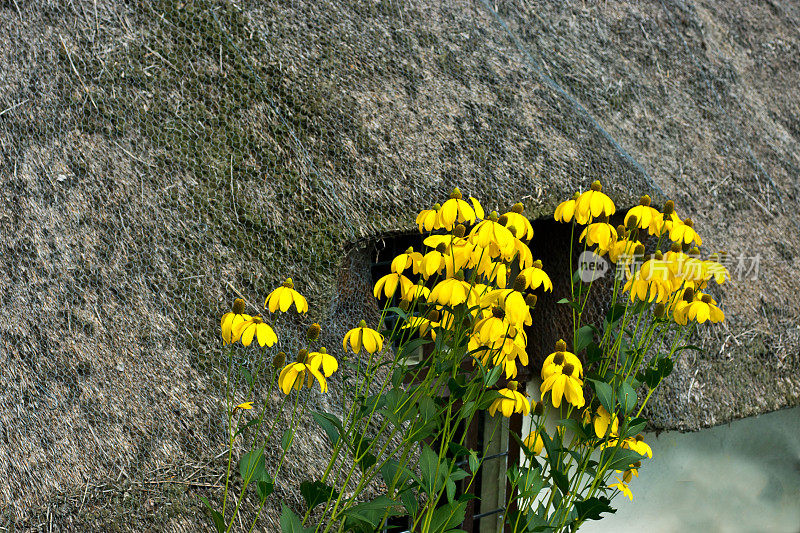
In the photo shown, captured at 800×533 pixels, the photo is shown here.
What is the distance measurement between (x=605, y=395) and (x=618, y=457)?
8.2 inches

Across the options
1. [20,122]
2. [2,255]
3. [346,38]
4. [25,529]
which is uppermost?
[346,38]

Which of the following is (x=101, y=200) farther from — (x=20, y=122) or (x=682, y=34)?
(x=682, y=34)

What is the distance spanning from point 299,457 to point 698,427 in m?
1.71

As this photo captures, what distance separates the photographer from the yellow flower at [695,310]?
6.09ft

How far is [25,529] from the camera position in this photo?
186cm

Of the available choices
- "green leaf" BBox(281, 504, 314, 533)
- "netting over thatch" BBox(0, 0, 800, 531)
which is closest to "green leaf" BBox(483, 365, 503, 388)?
"green leaf" BBox(281, 504, 314, 533)

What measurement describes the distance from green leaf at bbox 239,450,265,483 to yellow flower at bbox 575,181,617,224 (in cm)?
88

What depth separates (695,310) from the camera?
188 centimetres

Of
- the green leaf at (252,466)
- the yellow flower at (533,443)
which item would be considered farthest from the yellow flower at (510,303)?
the green leaf at (252,466)

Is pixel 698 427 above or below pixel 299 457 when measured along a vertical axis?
below

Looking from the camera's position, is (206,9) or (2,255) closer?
(2,255)

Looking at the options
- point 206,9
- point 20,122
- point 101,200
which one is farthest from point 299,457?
point 206,9

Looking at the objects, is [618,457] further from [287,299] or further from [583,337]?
[287,299]

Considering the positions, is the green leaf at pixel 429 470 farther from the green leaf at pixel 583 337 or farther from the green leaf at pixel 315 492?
the green leaf at pixel 583 337
